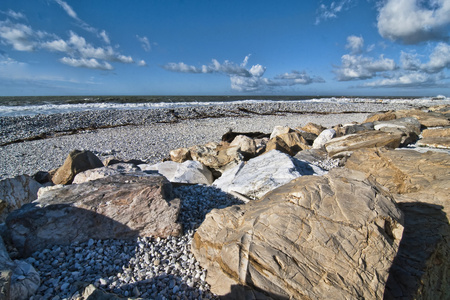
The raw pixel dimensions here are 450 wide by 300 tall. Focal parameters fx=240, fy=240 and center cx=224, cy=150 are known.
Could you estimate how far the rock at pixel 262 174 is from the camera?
4934mm

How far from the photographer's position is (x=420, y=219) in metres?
3.59

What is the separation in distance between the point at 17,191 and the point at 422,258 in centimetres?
726

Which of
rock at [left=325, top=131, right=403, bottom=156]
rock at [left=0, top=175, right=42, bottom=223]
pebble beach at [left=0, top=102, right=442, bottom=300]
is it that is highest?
rock at [left=325, top=131, right=403, bottom=156]

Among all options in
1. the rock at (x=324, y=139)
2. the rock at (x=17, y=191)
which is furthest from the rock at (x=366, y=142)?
the rock at (x=17, y=191)

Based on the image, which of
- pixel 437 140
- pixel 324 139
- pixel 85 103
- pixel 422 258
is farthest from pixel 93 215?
pixel 85 103

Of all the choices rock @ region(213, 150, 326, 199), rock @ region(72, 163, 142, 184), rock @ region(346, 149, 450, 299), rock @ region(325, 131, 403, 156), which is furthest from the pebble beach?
rock @ region(325, 131, 403, 156)

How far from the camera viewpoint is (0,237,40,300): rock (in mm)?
2201

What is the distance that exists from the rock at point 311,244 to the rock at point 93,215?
3.26 ft

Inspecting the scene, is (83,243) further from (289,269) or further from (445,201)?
(445,201)

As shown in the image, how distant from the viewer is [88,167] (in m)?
5.98

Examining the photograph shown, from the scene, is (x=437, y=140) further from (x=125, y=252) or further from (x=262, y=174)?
(x=125, y=252)

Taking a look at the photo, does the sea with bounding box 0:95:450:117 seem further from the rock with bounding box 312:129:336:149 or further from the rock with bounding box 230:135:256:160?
the rock with bounding box 312:129:336:149

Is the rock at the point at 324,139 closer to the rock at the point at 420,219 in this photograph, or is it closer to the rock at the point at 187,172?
the rock at the point at 420,219

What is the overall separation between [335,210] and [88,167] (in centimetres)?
567
